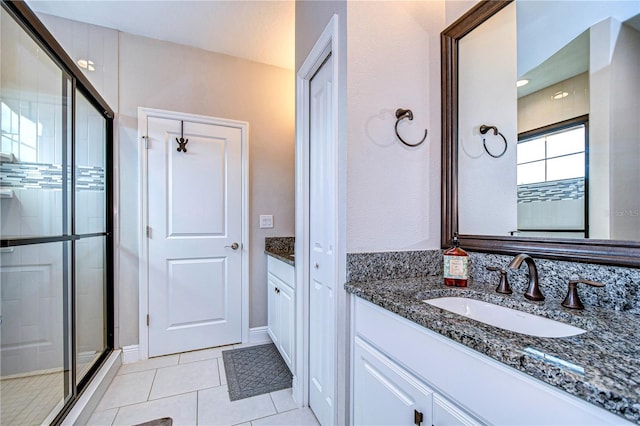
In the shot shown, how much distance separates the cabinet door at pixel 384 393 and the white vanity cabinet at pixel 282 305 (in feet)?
2.71

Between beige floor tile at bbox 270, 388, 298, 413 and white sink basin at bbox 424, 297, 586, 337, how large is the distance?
1226 millimetres

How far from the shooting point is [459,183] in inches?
54.2

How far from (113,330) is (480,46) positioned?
307 centimetres

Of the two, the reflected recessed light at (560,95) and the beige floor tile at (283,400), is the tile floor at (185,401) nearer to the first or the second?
the beige floor tile at (283,400)

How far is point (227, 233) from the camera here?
262 cm

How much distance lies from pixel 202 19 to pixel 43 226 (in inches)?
70.7

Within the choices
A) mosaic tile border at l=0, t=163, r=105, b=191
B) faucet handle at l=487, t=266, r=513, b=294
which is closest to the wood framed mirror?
faucet handle at l=487, t=266, r=513, b=294

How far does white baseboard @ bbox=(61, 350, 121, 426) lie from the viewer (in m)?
1.53

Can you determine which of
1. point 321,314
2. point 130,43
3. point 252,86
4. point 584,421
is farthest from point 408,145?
point 130,43

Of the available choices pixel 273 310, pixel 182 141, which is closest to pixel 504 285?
pixel 273 310

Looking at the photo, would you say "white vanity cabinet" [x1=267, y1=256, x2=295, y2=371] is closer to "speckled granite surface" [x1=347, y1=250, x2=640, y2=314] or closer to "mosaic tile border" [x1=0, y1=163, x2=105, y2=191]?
"speckled granite surface" [x1=347, y1=250, x2=640, y2=314]

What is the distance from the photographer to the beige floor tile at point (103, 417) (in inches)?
63.5

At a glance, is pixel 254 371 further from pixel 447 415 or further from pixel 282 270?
pixel 447 415

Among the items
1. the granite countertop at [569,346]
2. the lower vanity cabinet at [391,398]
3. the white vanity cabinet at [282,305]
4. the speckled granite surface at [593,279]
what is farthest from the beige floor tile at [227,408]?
the speckled granite surface at [593,279]
